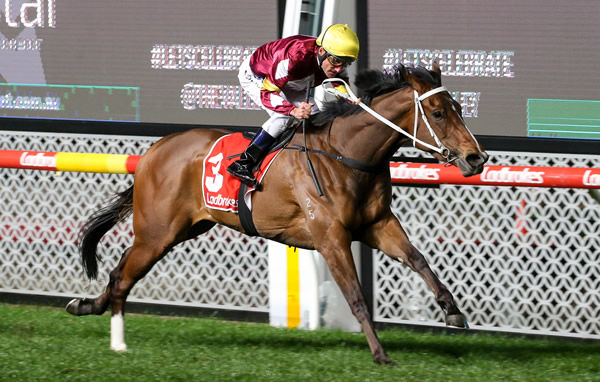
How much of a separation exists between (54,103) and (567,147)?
375 cm

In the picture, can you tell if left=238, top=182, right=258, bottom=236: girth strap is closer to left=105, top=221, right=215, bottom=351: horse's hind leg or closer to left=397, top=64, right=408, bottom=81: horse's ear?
left=105, top=221, right=215, bottom=351: horse's hind leg

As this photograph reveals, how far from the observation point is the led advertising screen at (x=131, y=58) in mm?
7629

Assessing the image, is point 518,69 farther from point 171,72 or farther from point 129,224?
point 129,224

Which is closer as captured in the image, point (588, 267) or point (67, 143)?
point (588, 267)

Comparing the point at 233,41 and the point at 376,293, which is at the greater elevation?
the point at 233,41

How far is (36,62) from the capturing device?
26.7 ft

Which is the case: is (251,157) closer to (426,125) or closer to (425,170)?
(426,125)

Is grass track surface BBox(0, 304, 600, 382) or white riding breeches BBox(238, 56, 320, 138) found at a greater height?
white riding breeches BBox(238, 56, 320, 138)

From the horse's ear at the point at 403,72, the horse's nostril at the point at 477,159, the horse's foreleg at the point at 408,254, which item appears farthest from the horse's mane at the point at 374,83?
the horse's foreleg at the point at 408,254

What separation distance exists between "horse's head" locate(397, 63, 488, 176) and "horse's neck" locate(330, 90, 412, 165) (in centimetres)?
10

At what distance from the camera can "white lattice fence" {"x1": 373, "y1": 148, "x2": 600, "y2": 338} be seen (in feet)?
22.3

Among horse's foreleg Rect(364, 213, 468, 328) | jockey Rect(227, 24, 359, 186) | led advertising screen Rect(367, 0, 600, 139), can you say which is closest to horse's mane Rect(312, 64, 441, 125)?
jockey Rect(227, 24, 359, 186)

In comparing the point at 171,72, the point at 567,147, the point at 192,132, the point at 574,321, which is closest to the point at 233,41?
the point at 171,72

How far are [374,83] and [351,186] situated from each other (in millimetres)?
580
